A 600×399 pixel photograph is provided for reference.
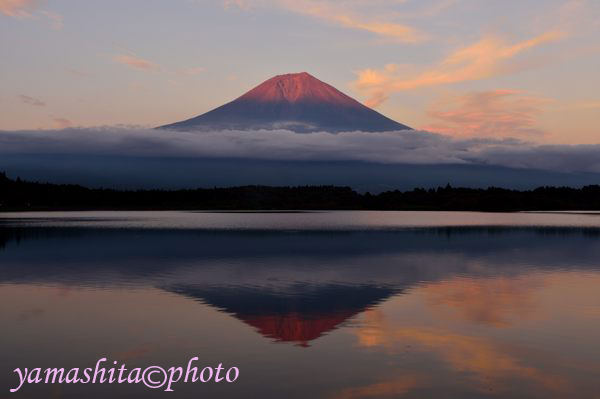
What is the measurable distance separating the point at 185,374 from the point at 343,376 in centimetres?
399

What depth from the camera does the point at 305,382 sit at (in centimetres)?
1455

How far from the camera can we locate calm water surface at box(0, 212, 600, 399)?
14531 millimetres

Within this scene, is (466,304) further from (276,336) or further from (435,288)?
(276,336)

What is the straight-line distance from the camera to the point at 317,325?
21.4m

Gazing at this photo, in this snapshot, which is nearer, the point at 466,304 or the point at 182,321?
the point at 182,321

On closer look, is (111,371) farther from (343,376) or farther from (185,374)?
(343,376)

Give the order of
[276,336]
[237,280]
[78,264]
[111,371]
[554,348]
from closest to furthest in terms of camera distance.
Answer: [111,371] < [554,348] < [276,336] < [237,280] < [78,264]

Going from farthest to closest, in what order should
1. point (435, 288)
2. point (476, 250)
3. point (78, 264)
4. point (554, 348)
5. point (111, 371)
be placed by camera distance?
point (476, 250) < point (78, 264) < point (435, 288) < point (554, 348) < point (111, 371)

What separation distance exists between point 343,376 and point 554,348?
711 cm

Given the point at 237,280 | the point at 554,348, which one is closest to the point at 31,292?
the point at 237,280

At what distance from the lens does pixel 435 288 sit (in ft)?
102

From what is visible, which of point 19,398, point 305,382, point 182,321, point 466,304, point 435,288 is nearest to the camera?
point 19,398

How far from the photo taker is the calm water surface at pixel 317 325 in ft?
47.7

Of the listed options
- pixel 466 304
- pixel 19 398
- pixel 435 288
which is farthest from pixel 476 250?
pixel 19 398
